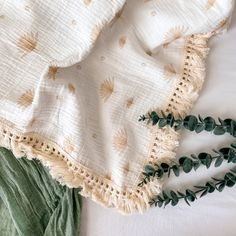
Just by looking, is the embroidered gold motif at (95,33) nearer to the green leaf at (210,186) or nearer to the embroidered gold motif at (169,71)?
the embroidered gold motif at (169,71)

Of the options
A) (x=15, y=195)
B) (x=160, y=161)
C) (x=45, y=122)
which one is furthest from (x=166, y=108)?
(x=15, y=195)

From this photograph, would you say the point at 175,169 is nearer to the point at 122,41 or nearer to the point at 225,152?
the point at 225,152

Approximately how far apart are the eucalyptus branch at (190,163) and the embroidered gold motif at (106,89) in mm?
168

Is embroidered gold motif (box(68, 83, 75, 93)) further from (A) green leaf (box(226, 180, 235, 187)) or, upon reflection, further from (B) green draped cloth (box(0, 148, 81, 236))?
(A) green leaf (box(226, 180, 235, 187))

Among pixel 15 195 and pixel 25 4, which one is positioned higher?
pixel 25 4

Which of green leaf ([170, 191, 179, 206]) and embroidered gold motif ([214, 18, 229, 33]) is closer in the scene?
green leaf ([170, 191, 179, 206])

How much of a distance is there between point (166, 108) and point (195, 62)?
0.42 feet

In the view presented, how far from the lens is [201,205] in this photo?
77 cm

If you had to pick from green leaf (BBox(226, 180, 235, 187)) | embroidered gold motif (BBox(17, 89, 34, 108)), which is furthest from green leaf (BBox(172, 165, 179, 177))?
embroidered gold motif (BBox(17, 89, 34, 108))

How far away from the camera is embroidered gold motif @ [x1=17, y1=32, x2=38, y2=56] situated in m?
0.74

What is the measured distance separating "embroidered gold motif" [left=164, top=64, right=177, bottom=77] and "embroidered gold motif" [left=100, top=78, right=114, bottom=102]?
0.12 meters

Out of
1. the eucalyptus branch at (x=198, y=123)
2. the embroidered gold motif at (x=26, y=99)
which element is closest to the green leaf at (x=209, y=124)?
the eucalyptus branch at (x=198, y=123)

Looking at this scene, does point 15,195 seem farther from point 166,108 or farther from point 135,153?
point 166,108

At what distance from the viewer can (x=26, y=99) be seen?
2.42 feet
